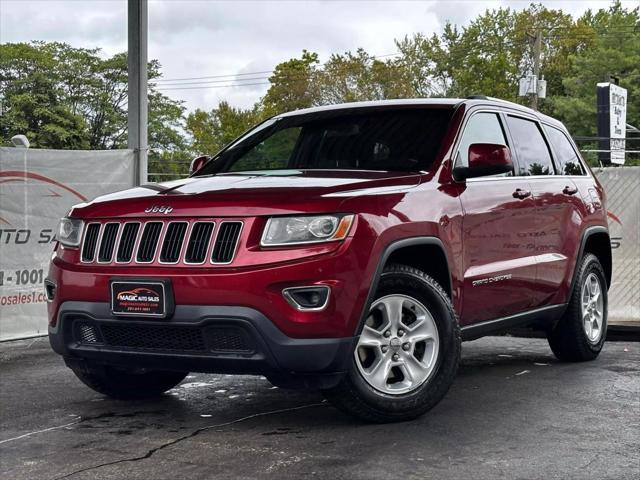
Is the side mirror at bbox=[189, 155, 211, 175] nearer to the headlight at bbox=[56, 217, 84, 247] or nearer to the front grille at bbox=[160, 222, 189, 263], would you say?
the headlight at bbox=[56, 217, 84, 247]

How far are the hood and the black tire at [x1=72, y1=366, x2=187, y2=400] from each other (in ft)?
3.29

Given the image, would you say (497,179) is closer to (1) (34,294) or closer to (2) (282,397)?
(2) (282,397)

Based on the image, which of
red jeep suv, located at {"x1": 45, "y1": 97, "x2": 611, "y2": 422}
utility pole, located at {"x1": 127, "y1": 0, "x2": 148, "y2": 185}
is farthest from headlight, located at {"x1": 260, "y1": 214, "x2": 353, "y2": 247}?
utility pole, located at {"x1": 127, "y1": 0, "x2": 148, "y2": 185}

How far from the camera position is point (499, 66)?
68.8 m

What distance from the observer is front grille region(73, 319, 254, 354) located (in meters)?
4.98

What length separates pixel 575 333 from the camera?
24.7 ft

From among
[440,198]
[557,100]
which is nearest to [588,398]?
[440,198]

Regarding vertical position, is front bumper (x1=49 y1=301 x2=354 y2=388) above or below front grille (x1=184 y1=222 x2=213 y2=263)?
below

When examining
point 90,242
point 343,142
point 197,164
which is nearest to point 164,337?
point 90,242

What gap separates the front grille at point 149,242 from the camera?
523 centimetres

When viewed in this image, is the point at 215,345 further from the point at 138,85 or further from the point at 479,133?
the point at 138,85

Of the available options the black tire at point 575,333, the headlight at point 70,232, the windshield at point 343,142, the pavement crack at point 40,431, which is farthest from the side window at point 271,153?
the black tire at point 575,333

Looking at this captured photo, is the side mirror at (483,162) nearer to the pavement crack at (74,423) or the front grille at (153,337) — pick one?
the front grille at (153,337)

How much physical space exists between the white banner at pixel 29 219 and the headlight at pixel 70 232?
3507mm
